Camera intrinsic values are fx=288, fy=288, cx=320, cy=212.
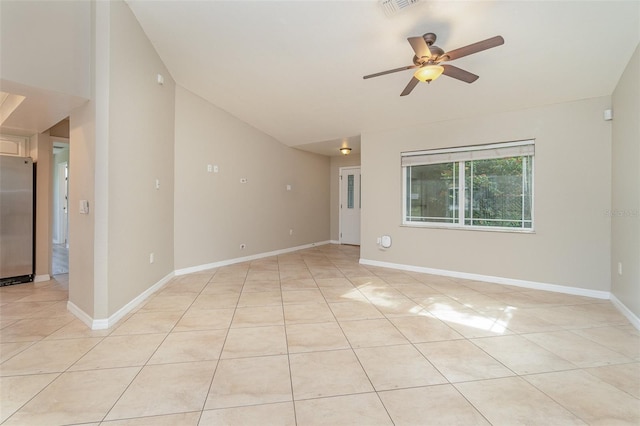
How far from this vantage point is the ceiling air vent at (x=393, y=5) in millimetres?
2277

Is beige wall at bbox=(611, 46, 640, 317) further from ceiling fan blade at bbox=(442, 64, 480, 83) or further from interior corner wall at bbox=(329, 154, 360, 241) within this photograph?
interior corner wall at bbox=(329, 154, 360, 241)

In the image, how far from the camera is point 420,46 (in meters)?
2.29

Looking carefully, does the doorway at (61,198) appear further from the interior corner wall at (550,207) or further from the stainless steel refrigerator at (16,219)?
the interior corner wall at (550,207)

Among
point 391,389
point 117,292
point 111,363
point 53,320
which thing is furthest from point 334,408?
point 53,320

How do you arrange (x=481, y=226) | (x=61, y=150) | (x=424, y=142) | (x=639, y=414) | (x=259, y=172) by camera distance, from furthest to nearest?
(x=61, y=150)
(x=259, y=172)
(x=424, y=142)
(x=481, y=226)
(x=639, y=414)

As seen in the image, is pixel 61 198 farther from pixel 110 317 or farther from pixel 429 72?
pixel 429 72

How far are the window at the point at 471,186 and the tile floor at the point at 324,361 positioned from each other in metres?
1.18

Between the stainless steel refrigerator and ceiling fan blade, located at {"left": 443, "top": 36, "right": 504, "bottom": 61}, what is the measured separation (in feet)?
17.4

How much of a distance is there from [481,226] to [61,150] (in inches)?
367

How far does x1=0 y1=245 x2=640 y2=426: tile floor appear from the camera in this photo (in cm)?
150

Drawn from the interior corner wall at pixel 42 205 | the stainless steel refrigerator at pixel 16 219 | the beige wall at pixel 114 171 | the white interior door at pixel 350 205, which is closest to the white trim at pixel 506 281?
the white interior door at pixel 350 205

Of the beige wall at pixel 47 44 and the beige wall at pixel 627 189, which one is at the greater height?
the beige wall at pixel 47 44

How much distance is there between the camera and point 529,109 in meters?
3.71

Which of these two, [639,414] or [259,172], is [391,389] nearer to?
[639,414]
